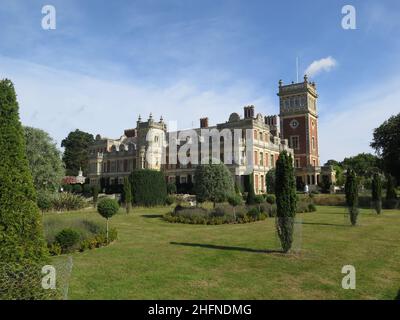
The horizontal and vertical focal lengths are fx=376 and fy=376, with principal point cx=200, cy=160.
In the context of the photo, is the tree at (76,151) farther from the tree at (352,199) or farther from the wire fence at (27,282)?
the wire fence at (27,282)

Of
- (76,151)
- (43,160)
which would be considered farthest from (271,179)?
(76,151)

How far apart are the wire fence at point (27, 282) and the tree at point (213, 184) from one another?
1863 cm

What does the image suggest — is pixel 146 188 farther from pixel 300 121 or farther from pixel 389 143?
pixel 300 121

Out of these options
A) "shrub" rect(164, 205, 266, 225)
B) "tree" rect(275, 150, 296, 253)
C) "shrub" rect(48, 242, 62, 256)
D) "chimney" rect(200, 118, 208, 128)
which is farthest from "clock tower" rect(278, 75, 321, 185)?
"shrub" rect(48, 242, 62, 256)

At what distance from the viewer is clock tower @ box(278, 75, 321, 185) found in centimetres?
6159

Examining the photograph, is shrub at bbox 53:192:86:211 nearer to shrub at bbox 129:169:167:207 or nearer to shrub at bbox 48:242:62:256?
shrub at bbox 129:169:167:207

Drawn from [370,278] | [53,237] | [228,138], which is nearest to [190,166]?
[228,138]

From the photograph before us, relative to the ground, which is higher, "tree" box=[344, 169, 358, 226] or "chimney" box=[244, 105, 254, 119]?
"chimney" box=[244, 105, 254, 119]

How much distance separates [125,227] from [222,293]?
12.4 meters

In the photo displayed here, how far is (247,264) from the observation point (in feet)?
38.0

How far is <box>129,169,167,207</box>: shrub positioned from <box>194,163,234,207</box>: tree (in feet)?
30.2

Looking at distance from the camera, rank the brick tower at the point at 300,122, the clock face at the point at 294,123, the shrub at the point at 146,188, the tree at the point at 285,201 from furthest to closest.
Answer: the clock face at the point at 294,123
the brick tower at the point at 300,122
the shrub at the point at 146,188
the tree at the point at 285,201

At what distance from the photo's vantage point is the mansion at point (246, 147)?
5153cm

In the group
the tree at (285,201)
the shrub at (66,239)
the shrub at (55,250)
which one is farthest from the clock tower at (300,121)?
the shrub at (55,250)
